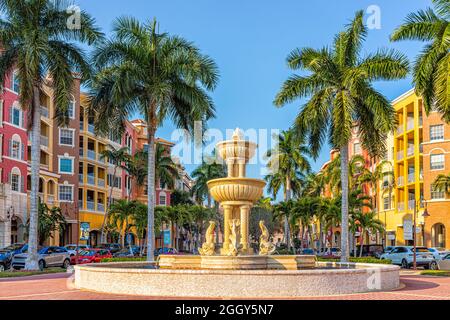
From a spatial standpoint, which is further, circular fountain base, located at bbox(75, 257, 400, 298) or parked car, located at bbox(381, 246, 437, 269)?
parked car, located at bbox(381, 246, 437, 269)

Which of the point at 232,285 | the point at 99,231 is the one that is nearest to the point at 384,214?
the point at 99,231

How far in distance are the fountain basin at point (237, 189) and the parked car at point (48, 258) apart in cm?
1586

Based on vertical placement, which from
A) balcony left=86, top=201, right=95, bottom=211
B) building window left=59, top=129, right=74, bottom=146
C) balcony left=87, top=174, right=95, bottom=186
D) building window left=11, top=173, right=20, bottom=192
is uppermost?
building window left=59, top=129, right=74, bottom=146

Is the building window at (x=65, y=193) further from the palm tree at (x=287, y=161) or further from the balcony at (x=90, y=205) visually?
the palm tree at (x=287, y=161)

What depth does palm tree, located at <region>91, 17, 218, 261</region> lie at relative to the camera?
2972cm

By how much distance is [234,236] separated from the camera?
20.4m

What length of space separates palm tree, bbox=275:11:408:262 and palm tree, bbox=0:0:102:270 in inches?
Answer: 419

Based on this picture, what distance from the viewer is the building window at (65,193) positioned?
58469 mm

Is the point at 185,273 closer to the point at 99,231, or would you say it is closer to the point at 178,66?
the point at 178,66

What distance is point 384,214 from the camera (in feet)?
233

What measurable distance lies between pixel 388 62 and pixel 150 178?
12935 millimetres

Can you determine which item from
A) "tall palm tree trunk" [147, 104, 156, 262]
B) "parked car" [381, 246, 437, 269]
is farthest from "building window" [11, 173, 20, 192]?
"parked car" [381, 246, 437, 269]

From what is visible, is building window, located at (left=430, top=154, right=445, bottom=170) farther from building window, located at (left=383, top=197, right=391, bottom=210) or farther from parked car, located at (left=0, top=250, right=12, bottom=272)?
parked car, located at (left=0, top=250, right=12, bottom=272)

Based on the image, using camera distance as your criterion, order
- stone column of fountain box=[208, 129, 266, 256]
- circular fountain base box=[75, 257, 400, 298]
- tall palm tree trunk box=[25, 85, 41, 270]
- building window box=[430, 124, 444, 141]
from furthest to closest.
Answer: building window box=[430, 124, 444, 141]
tall palm tree trunk box=[25, 85, 41, 270]
stone column of fountain box=[208, 129, 266, 256]
circular fountain base box=[75, 257, 400, 298]
